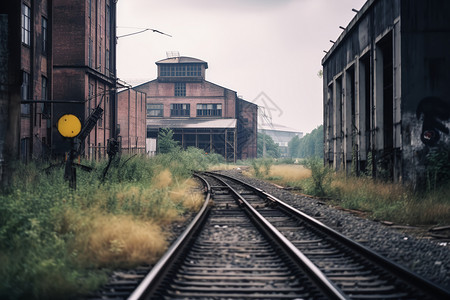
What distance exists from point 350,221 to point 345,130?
10.4m

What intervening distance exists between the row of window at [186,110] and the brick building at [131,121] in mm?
10159

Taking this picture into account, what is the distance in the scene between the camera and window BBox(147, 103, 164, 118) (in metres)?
53.5

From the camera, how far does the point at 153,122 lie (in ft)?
167

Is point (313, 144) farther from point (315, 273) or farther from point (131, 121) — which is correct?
point (315, 273)

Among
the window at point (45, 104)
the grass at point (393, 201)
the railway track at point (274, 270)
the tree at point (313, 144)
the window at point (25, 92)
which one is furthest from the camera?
the tree at point (313, 144)

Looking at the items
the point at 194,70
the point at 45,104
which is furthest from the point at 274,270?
the point at 194,70

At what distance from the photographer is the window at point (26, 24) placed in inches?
736

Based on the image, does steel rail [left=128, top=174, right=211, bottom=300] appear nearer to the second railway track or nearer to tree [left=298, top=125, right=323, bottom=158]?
the second railway track

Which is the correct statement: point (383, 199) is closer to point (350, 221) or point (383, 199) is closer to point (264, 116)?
point (350, 221)

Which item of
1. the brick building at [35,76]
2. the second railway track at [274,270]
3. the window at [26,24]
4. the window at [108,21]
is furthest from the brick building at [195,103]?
the second railway track at [274,270]

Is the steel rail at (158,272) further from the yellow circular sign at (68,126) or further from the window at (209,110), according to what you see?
the window at (209,110)

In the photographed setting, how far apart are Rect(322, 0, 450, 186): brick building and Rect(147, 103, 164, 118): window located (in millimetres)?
40152

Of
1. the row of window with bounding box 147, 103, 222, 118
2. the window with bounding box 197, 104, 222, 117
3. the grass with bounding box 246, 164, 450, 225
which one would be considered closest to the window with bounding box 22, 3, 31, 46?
the grass with bounding box 246, 164, 450, 225

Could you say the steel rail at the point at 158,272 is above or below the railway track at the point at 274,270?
above
